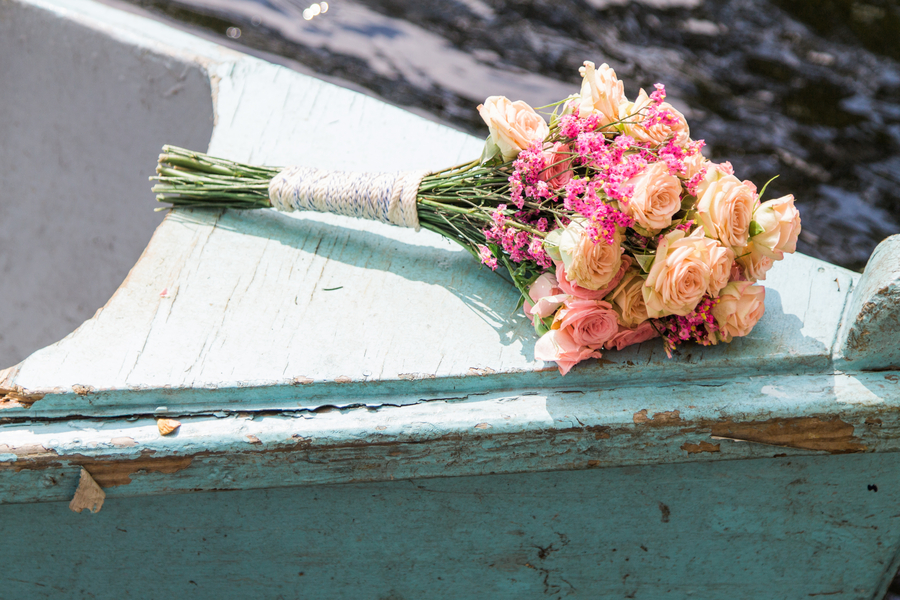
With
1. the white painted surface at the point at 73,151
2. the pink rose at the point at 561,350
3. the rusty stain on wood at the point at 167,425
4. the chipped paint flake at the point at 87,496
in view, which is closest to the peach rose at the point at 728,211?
the pink rose at the point at 561,350

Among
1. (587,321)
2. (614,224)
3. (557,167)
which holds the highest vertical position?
(557,167)

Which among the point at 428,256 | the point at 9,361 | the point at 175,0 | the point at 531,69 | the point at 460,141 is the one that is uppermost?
the point at 175,0

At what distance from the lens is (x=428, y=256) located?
1.11 meters

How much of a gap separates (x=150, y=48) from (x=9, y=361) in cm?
121

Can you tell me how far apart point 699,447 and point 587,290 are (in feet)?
0.88

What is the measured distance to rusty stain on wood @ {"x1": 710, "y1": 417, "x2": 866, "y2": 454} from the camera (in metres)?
0.85

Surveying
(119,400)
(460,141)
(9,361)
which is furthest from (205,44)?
(9,361)

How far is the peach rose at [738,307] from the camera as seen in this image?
806 millimetres

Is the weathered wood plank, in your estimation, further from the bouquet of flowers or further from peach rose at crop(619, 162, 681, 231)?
peach rose at crop(619, 162, 681, 231)

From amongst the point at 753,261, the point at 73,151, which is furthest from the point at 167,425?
the point at 73,151

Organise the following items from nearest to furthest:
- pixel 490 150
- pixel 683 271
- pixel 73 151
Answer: pixel 683 271
pixel 490 150
pixel 73 151

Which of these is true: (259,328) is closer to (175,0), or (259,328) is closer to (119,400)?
(119,400)

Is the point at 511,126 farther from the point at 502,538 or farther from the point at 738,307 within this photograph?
the point at 502,538

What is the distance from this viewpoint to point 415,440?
87cm
